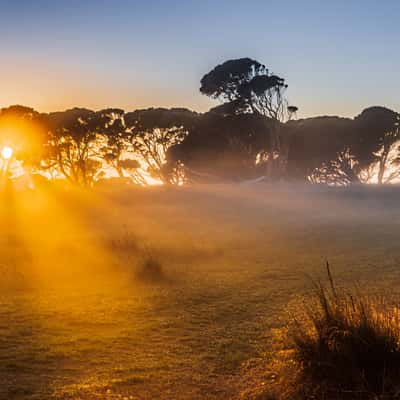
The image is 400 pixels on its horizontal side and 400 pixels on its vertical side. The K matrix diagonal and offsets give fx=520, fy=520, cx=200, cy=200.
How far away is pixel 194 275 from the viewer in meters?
14.5

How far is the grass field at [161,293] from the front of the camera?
6.37 metres

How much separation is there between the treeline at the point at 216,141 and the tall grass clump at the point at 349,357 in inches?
1606

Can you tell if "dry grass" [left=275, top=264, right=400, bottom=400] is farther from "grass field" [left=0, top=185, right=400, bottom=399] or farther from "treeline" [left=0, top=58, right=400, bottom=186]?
"treeline" [left=0, top=58, right=400, bottom=186]

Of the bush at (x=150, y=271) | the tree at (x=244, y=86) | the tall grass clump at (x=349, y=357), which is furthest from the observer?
the tree at (x=244, y=86)

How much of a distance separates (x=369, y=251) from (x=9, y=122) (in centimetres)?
3963

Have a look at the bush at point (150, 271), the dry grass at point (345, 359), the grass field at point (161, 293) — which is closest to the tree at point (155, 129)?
the grass field at point (161, 293)

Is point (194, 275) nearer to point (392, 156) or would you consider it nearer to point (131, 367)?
point (131, 367)

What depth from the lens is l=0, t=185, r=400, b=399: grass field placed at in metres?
6.37

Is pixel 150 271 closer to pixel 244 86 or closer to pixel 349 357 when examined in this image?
pixel 349 357

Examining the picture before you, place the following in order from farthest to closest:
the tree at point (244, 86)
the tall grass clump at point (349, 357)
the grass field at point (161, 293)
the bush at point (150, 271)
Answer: the tree at point (244, 86) < the bush at point (150, 271) < the grass field at point (161, 293) < the tall grass clump at point (349, 357)

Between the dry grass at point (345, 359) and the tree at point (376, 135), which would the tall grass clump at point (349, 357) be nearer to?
the dry grass at point (345, 359)

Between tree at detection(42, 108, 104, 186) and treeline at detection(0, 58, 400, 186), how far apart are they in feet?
0.32

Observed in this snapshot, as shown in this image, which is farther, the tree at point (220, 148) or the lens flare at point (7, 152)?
the tree at point (220, 148)

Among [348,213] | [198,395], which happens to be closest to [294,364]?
[198,395]
